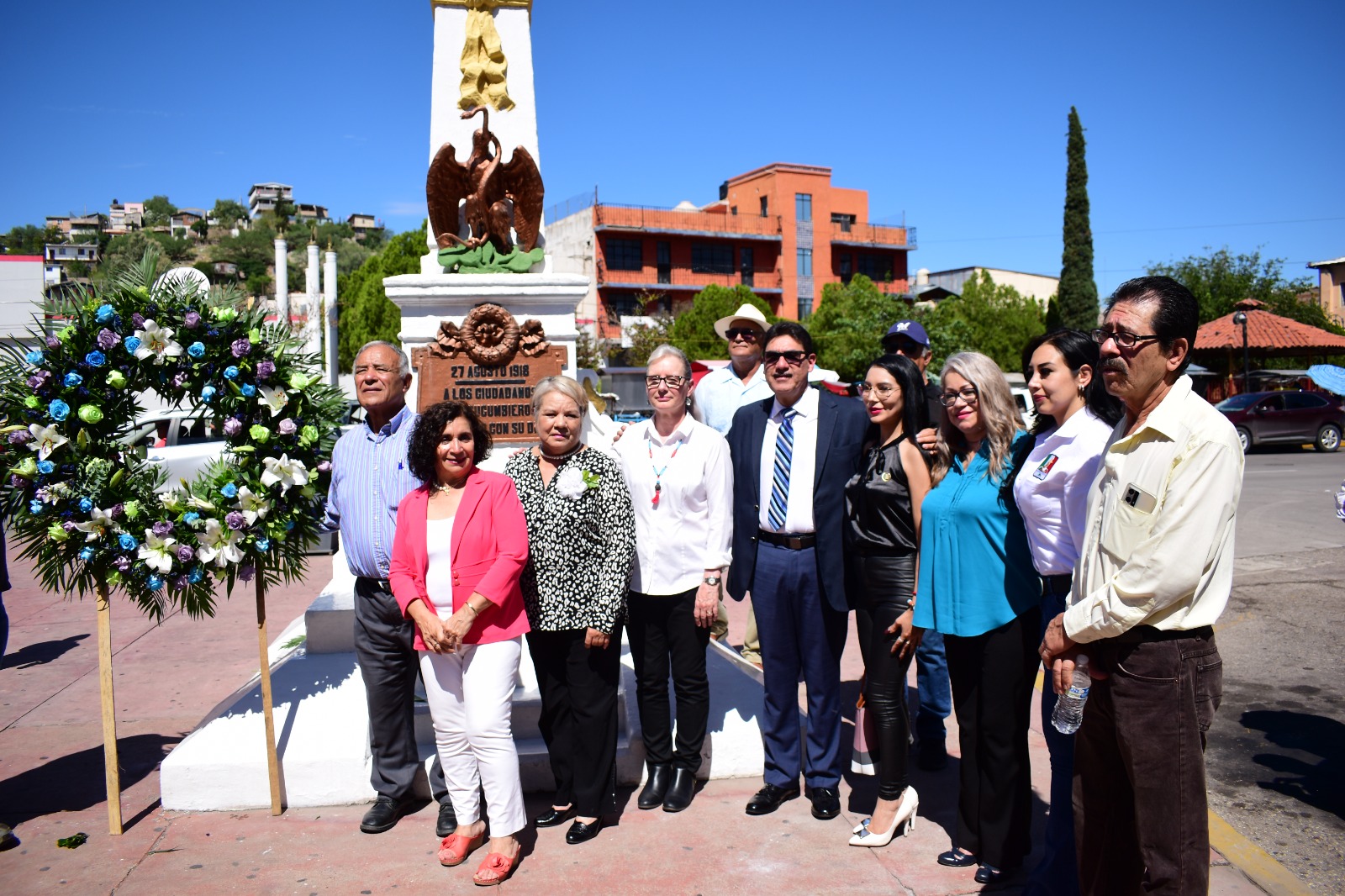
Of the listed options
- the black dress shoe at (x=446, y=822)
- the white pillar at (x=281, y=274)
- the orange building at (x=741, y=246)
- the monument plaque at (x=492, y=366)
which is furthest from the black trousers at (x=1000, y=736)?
the orange building at (x=741, y=246)

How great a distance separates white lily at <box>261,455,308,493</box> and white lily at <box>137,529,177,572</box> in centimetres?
46

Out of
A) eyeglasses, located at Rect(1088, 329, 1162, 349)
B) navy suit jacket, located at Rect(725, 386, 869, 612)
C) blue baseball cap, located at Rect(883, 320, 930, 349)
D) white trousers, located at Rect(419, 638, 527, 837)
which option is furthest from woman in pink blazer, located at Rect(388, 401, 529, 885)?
blue baseball cap, located at Rect(883, 320, 930, 349)

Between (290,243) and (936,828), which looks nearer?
(936,828)

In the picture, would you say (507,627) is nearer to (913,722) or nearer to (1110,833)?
(1110,833)

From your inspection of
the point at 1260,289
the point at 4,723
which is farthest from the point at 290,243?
the point at 4,723

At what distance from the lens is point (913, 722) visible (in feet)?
16.4

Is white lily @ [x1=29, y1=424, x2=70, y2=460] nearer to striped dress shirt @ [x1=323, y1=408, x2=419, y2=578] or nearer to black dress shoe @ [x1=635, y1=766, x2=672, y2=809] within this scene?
striped dress shirt @ [x1=323, y1=408, x2=419, y2=578]

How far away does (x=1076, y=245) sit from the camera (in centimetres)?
3350

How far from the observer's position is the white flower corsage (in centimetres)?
378

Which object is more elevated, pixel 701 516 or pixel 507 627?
pixel 701 516

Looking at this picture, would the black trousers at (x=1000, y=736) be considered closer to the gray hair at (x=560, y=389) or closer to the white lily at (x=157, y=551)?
the gray hair at (x=560, y=389)

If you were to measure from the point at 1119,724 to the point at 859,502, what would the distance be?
143cm

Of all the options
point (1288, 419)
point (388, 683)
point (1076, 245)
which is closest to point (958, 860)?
point (388, 683)

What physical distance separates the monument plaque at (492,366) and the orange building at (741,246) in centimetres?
3504
